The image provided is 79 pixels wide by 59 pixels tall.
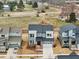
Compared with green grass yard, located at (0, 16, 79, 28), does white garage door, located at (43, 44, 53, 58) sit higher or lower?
higher

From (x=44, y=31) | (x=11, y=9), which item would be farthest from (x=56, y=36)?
(x=11, y=9)

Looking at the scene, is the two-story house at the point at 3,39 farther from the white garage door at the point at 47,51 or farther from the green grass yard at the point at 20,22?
the green grass yard at the point at 20,22

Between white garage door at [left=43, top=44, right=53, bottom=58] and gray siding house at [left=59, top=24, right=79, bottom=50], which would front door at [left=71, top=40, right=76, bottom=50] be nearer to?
gray siding house at [left=59, top=24, right=79, bottom=50]

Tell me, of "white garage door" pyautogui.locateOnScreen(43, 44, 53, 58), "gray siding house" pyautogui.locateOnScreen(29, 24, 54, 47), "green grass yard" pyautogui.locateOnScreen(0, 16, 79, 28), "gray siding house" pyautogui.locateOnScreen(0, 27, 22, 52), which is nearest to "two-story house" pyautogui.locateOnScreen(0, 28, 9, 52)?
"gray siding house" pyautogui.locateOnScreen(0, 27, 22, 52)

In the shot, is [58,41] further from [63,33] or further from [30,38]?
[30,38]

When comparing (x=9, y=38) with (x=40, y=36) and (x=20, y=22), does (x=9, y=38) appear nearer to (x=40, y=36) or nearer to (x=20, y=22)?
(x=40, y=36)
